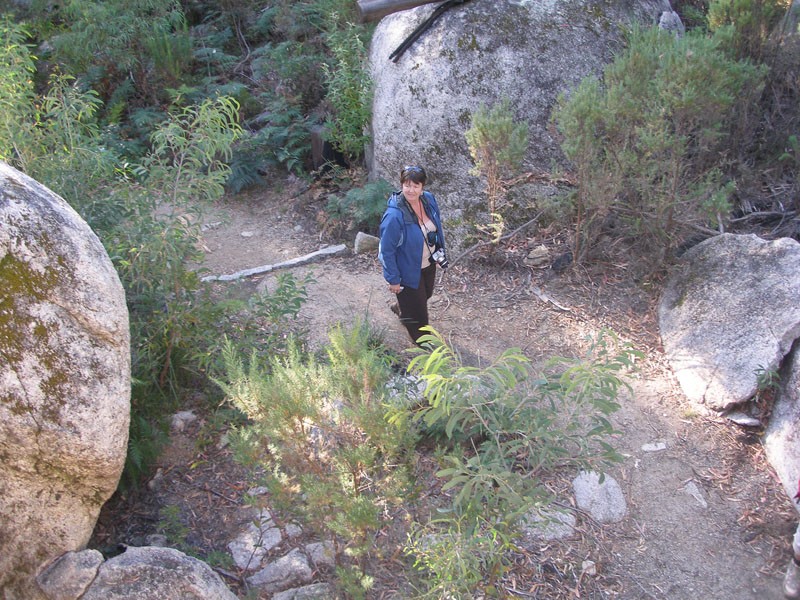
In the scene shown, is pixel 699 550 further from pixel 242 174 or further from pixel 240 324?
pixel 242 174

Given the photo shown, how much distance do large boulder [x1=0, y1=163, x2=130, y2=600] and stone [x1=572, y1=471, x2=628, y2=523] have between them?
2.68 meters

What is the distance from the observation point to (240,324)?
4590 mm

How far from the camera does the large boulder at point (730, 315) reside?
467cm

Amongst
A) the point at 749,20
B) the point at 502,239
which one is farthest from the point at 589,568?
the point at 749,20

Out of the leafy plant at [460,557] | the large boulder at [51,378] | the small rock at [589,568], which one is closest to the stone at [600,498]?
the small rock at [589,568]

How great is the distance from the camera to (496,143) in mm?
5727

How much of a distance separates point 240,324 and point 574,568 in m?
2.61

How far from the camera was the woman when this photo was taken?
184 inches

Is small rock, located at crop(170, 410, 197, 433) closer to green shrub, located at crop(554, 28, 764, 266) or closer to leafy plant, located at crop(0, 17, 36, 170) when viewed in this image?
leafy plant, located at crop(0, 17, 36, 170)

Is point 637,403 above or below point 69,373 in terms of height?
below

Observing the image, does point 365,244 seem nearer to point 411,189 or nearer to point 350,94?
point 350,94

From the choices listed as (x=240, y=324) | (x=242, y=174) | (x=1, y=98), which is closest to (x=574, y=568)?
(x=240, y=324)

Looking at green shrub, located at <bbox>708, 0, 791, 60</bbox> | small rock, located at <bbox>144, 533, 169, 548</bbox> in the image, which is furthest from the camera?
green shrub, located at <bbox>708, 0, 791, 60</bbox>

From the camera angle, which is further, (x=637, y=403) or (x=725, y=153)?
(x=725, y=153)
